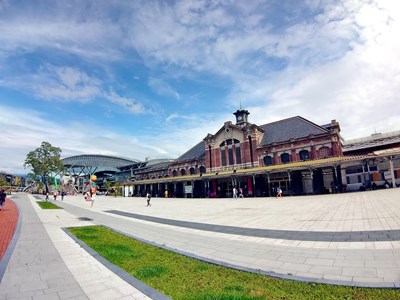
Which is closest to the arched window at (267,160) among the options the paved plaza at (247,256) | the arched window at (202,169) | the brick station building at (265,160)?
the brick station building at (265,160)

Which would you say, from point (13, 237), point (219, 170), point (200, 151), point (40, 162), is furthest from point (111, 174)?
point (13, 237)

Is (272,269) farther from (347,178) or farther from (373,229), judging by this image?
(347,178)

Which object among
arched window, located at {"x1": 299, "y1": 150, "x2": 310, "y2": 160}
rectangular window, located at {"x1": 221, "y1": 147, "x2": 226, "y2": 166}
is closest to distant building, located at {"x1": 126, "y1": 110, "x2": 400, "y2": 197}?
arched window, located at {"x1": 299, "y1": 150, "x2": 310, "y2": 160}

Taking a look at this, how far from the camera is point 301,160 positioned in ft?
107

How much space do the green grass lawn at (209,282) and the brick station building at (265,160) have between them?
23.5 metres

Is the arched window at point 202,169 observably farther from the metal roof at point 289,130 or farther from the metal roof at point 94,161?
the metal roof at point 94,161

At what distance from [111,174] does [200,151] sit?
5796 centimetres

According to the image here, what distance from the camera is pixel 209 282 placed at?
4.48m

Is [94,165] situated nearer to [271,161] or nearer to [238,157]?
[238,157]

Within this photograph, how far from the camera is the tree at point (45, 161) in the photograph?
2429 inches

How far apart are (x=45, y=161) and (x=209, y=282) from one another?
233ft

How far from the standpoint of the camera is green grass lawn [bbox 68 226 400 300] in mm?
3744

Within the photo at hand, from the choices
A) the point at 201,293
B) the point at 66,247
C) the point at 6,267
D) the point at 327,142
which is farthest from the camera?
the point at 327,142

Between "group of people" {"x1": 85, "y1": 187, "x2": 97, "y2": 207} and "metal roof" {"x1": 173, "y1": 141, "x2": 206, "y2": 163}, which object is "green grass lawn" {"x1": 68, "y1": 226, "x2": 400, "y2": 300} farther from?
"metal roof" {"x1": 173, "y1": 141, "x2": 206, "y2": 163}
